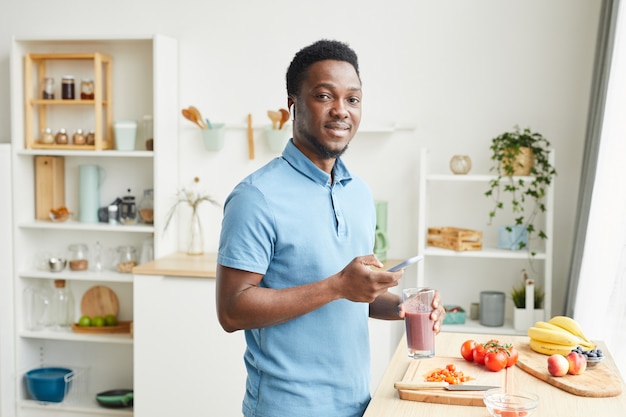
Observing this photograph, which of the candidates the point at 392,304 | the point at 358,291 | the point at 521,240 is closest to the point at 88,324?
the point at 521,240

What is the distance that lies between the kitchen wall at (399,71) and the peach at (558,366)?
181 cm

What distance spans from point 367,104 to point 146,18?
1249 millimetres

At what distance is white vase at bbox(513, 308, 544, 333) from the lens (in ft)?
11.5

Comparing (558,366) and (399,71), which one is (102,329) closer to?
(399,71)

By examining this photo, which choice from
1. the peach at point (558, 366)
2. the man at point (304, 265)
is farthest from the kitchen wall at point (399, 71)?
the man at point (304, 265)

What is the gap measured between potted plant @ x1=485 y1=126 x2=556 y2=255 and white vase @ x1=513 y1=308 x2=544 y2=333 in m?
0.29

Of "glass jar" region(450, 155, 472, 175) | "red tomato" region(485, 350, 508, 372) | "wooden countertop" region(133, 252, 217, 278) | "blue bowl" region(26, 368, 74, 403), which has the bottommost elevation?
"blue bowl" region(26, 368, 74, 403)

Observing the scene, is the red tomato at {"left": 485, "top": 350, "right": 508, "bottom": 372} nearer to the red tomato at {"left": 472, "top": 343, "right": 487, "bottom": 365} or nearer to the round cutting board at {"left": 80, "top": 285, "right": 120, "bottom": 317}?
the red tomato at {"left": 472, "top": 343, "right": 487, "bottom": 365}

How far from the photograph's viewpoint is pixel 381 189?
12.7ft

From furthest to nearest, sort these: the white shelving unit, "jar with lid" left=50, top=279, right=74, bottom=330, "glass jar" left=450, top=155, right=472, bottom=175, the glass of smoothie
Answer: "jar with lid" left=50, top=279, right=74, bottom=330
the white shelving unit
"glass jar" left=450, top=155, right=472, bottom=175
the glass of smoothie

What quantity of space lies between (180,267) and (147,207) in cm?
58

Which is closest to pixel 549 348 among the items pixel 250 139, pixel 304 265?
pixel 304 265

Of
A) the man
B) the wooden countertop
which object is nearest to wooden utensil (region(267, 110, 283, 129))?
the wooden countertop

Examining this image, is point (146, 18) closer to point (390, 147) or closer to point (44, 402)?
point (390, 147)
